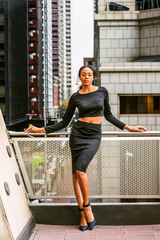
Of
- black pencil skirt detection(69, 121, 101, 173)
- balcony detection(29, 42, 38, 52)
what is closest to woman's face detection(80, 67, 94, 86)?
black pencil skirt detection(69, 121, 101, 173)

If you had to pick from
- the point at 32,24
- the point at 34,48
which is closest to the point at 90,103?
the point at 34,48

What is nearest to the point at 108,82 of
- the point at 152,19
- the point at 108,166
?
the point at 152,19

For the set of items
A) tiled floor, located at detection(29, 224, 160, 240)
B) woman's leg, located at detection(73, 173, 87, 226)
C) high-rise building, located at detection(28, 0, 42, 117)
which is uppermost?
high-rise building, located at detection(28, 0, 42, 117)

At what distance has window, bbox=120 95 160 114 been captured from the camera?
17.8 metres

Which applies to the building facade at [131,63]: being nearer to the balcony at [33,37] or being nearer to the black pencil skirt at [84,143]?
the black pencil skirt at [84,143]

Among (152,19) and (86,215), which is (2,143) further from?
(152,19)

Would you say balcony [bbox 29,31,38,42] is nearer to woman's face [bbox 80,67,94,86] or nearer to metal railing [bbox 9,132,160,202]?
metal railing [bbox 9,132,160,202]

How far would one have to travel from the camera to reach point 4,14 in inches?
1385

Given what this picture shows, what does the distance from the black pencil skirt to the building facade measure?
13306mm

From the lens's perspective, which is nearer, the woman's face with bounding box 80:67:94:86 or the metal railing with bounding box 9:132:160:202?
the woman's face with bounding box 80:67:94:86

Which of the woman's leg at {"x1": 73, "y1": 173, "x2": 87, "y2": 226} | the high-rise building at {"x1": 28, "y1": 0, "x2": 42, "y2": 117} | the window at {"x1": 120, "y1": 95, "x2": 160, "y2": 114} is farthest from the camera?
the high-rise building at {"x1": 28, "y1": 0, "x2": 42, "y2": 117}

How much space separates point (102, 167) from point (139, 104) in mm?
13861

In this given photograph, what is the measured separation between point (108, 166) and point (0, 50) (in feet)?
112

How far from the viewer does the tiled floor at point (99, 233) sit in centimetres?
390
